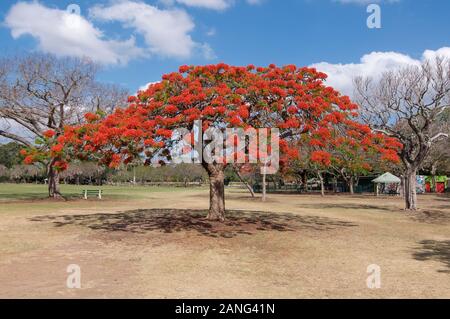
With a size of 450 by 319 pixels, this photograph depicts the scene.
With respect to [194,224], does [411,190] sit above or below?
above

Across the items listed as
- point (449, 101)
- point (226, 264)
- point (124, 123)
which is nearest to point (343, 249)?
point (226, 264)

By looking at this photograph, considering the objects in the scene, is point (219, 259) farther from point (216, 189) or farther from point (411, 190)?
point (411, 190)

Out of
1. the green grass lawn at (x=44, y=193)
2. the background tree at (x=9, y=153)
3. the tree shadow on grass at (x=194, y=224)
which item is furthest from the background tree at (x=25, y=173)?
the tree shadow on grass at (x=194, y=224)

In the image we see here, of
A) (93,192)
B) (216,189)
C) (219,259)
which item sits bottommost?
(219,259)

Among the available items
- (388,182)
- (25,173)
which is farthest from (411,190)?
(25,173)

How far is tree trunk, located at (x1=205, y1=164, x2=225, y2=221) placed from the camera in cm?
1672

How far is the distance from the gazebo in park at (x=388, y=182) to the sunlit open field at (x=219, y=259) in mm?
34235

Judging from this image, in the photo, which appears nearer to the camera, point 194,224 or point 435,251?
point 435,251

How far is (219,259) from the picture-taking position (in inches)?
422

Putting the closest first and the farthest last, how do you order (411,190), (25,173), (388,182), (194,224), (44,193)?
(194,224)
(411,190)
(44,193)
(388,182)
(25,173)

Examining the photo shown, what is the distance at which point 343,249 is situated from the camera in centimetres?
1256

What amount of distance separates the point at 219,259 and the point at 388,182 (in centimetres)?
4904

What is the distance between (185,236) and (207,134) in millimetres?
4008
